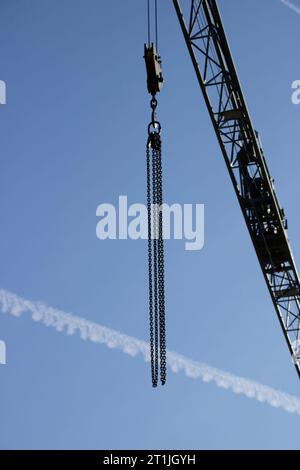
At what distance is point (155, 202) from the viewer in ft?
89.4

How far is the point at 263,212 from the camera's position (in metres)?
33.2

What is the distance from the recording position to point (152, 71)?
2831cm

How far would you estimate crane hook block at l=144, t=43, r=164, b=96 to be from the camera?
2819 centimetres

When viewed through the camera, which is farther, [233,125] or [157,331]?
[233,125]

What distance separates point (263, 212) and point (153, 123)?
7.71 m

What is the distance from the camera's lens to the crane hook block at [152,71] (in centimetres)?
2819
